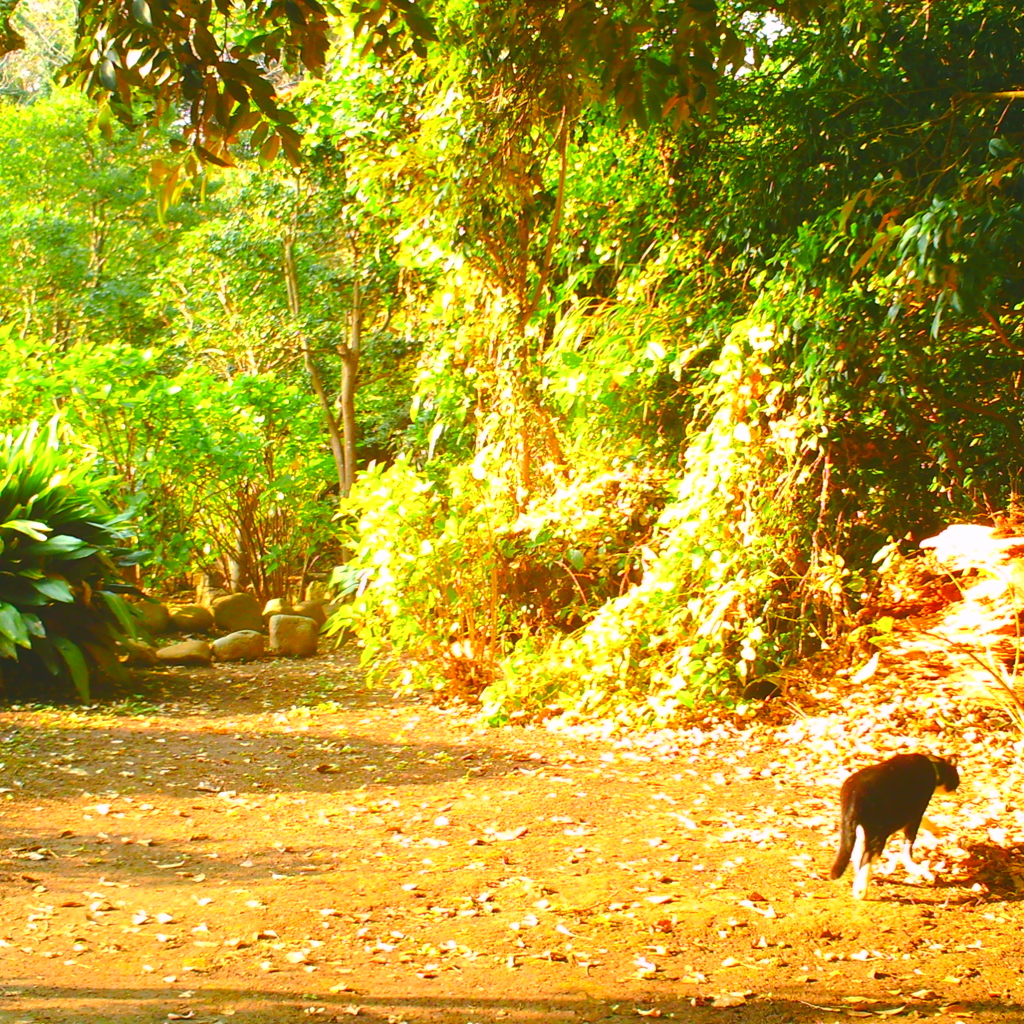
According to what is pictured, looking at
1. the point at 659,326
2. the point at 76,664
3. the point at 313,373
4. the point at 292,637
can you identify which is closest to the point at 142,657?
the point at 292,637

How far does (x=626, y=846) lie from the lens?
12.8ft

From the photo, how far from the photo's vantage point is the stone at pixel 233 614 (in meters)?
9.38

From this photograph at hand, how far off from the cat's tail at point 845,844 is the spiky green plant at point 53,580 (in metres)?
4.63

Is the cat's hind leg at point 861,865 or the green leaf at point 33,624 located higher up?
the green leaf at point 33,624

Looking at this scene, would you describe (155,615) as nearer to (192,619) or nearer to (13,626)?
(192,619)

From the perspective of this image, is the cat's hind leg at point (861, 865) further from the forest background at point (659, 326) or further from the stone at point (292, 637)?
the stone at point (292, 637)

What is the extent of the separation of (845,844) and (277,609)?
6.76 meters

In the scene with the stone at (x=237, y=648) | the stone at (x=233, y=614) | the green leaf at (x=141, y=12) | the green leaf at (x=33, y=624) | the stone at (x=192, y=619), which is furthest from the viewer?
the stone at (x=233, y=614)

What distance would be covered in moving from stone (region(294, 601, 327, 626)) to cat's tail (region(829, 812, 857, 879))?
6676 mm

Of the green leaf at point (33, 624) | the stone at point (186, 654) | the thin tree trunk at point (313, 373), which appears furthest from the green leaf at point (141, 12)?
the thin tree trunk at point (313, 373)

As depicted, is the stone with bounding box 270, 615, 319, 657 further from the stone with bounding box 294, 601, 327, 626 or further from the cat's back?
the cat's back

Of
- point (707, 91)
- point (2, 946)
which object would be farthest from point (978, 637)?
point (2, 946)

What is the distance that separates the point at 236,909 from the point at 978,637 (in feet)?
9.50

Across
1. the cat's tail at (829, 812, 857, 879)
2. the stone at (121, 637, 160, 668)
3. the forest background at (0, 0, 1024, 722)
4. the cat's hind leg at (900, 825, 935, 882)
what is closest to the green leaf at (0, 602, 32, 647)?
the stone at (121, 637, 160, 668)
